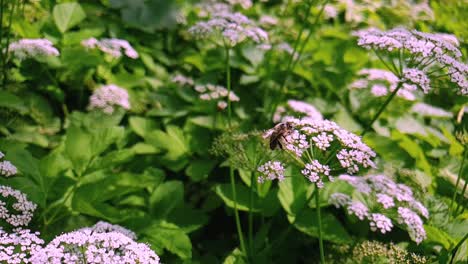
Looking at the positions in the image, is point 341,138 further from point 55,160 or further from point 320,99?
point 320,99

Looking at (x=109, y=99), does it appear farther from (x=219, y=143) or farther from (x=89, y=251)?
(x=89, y=251)

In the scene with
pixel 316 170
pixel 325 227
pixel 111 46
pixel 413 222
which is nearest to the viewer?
pixel 316 170

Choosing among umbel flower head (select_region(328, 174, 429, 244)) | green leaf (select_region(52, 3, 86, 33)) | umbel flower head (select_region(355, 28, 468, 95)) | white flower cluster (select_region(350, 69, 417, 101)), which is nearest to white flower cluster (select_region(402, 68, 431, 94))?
umbel flower head (select_region(355, 28, 468, 95))

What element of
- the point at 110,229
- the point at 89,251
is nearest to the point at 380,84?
the point at 110,229

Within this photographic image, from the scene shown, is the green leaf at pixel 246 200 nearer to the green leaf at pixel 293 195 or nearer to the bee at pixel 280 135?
the green leaf at pixel 293 195

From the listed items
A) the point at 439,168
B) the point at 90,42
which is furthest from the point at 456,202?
the point at 90,42

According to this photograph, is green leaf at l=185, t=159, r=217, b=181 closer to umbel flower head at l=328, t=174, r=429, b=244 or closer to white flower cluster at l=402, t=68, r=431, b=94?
umbel flower head at l=328, t=174, r=429, b=244

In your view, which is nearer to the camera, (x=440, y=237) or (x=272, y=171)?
(x=272, y=171)
